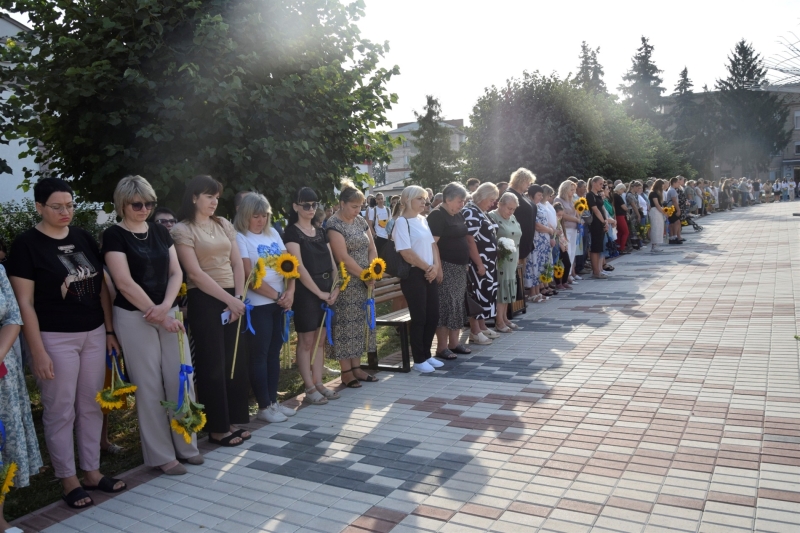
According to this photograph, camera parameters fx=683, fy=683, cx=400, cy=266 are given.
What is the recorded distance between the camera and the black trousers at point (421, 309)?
7.28 m

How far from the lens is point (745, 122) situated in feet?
231

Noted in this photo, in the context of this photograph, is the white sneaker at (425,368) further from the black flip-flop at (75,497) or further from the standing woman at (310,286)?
the black flip-flop at (75,497)

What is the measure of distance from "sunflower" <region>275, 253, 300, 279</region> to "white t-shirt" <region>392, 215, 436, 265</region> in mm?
1631

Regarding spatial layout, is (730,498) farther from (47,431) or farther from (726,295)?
(726,295)

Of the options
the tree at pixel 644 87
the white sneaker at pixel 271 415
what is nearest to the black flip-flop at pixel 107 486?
the white sneaker at pixel 271 415

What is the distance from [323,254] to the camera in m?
6.40

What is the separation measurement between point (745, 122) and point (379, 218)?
64.7 metres

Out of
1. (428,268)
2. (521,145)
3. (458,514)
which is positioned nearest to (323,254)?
(428,268)

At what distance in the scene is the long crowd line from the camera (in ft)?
14.1

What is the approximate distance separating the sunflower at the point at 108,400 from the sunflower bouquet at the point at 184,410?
31cm

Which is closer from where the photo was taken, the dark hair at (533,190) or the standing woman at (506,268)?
the standing woman at (506,268)

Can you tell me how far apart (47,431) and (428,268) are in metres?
3.98

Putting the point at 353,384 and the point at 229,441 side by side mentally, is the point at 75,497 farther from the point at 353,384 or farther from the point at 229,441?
the point at 353,384

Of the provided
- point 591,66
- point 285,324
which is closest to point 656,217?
point 285,324
